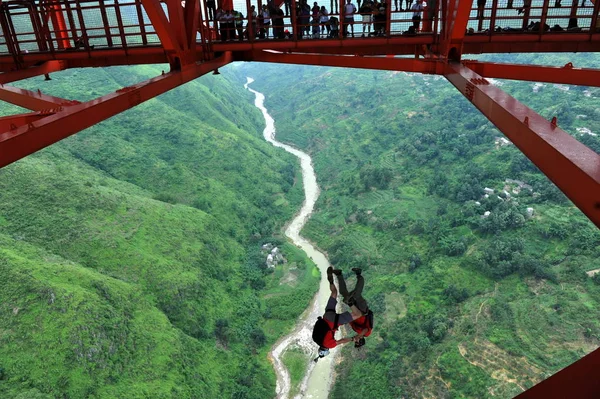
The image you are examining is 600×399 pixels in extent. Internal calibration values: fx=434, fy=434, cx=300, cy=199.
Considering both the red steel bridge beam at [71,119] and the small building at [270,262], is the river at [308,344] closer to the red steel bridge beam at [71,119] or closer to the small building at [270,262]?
the small building at [270,262]

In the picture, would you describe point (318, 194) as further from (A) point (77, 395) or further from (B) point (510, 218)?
(A) point (77, 395)

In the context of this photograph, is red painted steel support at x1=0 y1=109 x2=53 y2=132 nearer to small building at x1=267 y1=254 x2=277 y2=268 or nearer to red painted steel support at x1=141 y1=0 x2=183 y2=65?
red painted steel support at x1=141 y1=0 x2=183 y2=65

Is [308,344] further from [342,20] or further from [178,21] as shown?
[178,21]

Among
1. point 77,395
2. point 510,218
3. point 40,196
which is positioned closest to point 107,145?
point 40,196

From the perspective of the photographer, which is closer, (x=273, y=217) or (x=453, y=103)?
(x=273, y=217)

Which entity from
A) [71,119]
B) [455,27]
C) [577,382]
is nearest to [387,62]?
[455,27]

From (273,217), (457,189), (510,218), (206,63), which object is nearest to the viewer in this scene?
(206,63)
